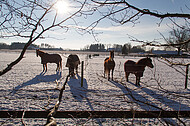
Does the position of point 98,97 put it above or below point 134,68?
below

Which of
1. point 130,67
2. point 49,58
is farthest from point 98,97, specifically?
point 49,58

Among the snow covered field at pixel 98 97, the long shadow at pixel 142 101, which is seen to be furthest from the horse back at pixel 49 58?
the long shadow at pixel 142 101

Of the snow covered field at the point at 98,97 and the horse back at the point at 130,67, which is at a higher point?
the horse back at the point at 130,67

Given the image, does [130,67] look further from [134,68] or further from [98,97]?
[98,97]

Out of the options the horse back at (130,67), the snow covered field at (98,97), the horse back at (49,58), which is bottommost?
the snow covered field at (98,97)

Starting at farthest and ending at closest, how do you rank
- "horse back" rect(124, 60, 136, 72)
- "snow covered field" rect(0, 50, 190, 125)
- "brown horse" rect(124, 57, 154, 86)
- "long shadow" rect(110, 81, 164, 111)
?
"horse back" rect(124, 60, 136, 72), "brown horse" rect(124, 57, 154, 86), "snow covered field" rect(0, 50, 190, 125), "long shadow" rect(110, 81, 164, 111)

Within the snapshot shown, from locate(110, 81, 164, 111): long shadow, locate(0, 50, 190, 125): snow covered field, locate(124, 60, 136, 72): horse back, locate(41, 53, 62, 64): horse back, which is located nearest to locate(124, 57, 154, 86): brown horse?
locate(124, 60, 136, 72): horse back

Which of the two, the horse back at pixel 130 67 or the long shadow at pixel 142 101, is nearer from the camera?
the long shadow at pixel 142 101

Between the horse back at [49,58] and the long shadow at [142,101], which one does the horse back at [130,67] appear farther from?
the horse back at [49,58]

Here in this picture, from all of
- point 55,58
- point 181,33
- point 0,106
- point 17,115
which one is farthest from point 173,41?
point 55,58

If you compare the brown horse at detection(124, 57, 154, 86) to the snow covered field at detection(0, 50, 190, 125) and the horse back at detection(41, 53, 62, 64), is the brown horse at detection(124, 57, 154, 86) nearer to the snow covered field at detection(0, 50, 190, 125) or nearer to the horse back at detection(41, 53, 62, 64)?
the snow covered field at detection(0, 50, 190, 125)

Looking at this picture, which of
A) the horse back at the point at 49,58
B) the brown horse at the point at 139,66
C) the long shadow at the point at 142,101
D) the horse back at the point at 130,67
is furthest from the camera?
the horse back at the point at 49,58

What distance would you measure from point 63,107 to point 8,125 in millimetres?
1322

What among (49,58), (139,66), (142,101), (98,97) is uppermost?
(49,58)
